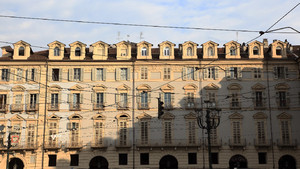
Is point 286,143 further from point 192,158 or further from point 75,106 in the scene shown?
point 75,106

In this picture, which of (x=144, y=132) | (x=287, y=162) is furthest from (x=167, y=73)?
(x=287, y=162)

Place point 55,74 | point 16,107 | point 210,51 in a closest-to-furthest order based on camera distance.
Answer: point 16,107 < point 55,74 < point 210,51

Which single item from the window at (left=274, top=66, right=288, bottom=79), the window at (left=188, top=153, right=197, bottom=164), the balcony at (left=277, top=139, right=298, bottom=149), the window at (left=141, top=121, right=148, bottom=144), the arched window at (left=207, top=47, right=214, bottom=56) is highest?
the arched window at (left=207, top=47, right=214, bottom=56)

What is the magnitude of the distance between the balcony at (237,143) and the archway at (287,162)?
4.39m

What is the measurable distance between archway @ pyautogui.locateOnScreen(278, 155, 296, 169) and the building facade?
0.11 m

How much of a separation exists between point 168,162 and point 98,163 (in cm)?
743

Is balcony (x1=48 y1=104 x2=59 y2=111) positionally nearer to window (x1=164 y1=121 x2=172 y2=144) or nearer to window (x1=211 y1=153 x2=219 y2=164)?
window (x1=164 y1=121 x2=172 y2=144)

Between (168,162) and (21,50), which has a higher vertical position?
(21,50)

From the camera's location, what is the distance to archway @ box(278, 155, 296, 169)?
40.8m

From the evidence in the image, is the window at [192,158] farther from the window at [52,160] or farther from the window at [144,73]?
the window at [52,160]

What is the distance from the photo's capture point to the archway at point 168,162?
40484mm

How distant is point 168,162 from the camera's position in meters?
40.6

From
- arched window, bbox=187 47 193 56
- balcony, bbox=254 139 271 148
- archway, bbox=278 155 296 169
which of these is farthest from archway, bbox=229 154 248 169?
arched window, bbox=187 47 193 56

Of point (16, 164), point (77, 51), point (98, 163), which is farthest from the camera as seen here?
point (77, 51)
